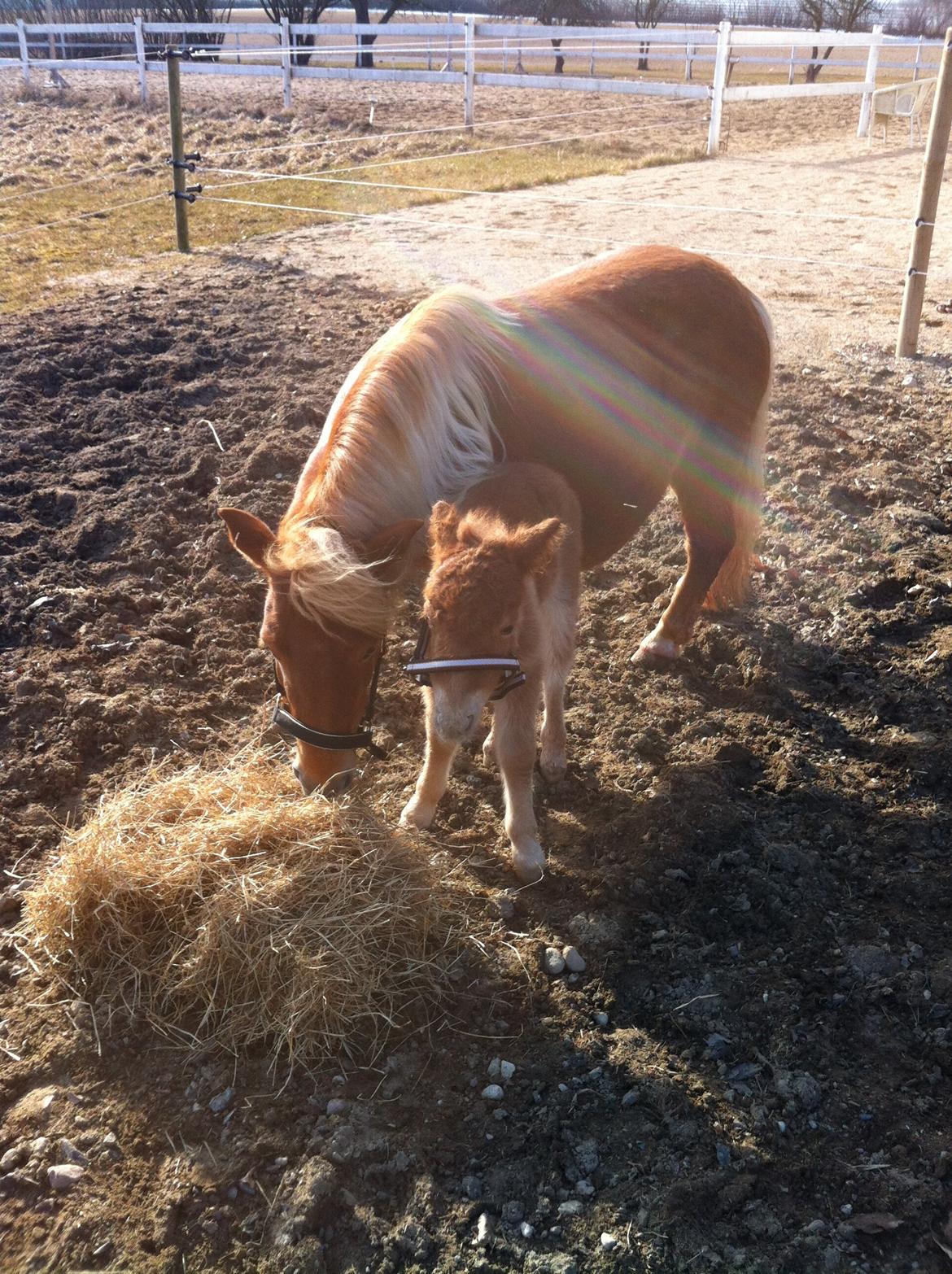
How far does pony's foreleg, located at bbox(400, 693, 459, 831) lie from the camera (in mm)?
3258

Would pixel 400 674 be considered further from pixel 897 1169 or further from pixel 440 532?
pixel 897 1169

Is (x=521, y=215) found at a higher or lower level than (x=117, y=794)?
higher

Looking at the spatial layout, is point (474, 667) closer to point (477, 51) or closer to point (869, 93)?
point (869, 93)

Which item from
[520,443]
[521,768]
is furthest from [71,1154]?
[520,443]

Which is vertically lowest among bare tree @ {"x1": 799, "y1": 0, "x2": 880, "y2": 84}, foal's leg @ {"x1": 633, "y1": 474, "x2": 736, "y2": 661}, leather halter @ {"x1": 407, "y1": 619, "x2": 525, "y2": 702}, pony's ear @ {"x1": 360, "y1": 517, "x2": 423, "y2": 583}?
foal's leg @ {"x1": 633, "y1": 474, "x2": 736, "y2": 661}

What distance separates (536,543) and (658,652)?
6.06 ft

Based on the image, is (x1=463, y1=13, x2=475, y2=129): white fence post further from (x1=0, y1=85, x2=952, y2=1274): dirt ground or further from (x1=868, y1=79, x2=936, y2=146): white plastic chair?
(x1=0, y1=85, x2=952, y2=1274): dirt ground

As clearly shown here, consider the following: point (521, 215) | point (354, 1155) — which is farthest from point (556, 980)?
point (521, 215)

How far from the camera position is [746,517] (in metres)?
4.50

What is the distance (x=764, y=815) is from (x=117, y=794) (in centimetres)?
234

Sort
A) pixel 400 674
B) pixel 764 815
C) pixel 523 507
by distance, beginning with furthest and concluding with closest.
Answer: pixel 400 674 < pixel 764 815 < pixel 523 507

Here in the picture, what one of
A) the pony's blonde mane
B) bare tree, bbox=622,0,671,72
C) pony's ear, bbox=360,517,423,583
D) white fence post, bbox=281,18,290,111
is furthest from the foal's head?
bare tree, bbox=622,0,671,72

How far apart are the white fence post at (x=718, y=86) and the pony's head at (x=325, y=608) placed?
1597 cm

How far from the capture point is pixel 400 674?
426 centimetres
